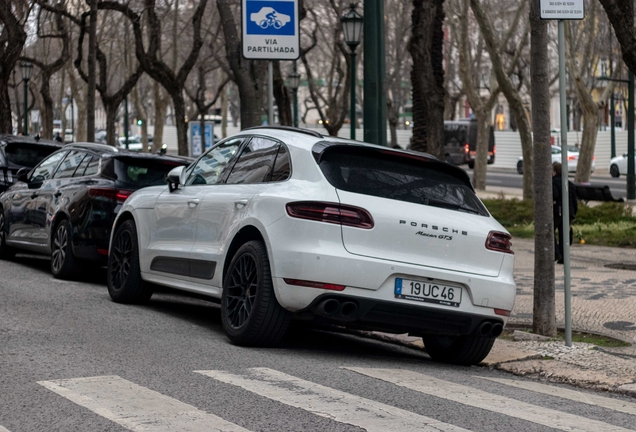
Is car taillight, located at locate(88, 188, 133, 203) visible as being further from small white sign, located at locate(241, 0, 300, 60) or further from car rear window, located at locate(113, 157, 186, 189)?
small white sign, located at locate(241, 0, 300, 60)

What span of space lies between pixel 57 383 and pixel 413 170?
3063 millimetres

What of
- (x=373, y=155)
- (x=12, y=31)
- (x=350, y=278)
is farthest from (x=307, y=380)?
(x=12, y=31)

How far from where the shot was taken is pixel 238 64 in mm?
18422

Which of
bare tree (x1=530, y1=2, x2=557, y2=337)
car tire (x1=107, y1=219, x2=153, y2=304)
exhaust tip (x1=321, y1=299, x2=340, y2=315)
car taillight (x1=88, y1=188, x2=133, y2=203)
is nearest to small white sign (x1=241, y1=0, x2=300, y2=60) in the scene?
car taillight (x1=88, y1=188, x2=133, y2=203)

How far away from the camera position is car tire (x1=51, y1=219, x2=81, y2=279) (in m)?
12.2

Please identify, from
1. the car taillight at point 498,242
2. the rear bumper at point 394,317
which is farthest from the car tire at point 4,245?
the car taillight at point 498,242

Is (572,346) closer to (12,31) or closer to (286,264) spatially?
(286,264)

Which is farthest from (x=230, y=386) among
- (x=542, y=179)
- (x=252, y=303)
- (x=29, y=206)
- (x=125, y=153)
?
(x=29, y=206)

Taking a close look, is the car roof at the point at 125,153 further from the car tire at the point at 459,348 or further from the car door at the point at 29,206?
the car tire at the point at 459,348

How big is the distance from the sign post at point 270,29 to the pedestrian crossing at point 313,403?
5142mm

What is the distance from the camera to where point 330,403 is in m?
6.05

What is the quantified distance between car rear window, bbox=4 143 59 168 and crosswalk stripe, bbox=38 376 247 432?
452 inches

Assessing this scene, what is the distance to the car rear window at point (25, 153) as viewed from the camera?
17.4 metres

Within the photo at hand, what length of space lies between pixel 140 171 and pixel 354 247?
17.8 ft
